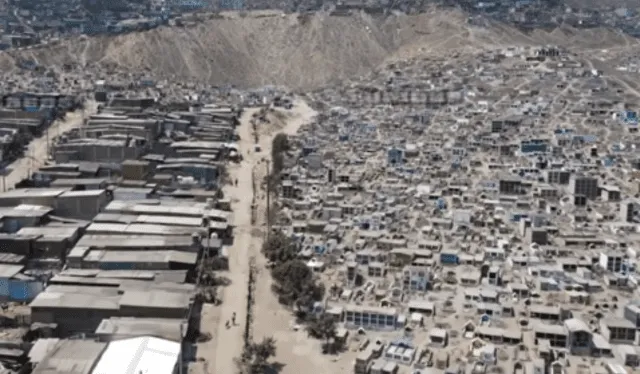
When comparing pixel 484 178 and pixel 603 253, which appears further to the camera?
pixel 484 178

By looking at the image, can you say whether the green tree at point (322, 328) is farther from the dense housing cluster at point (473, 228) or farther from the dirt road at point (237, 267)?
the dirt road at point (237, 267)

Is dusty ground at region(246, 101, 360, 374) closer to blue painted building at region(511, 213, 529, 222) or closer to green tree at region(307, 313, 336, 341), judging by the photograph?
green tree at region(307, 313, 336, 341)

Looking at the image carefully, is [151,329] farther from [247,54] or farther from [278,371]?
[247,54]

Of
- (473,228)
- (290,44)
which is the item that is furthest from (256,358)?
(290,44)

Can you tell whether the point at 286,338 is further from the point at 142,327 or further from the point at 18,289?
the point at 18,289

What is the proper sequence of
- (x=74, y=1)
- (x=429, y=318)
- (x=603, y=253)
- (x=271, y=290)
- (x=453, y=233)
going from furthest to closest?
(x=74, y=1), (x=453, y=233), (x=603, y=253), (x=271, y=290), (x=429, y=318)

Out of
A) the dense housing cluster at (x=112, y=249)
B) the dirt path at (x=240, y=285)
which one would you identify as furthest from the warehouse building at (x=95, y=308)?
the dirt path at (x=240, y=285)

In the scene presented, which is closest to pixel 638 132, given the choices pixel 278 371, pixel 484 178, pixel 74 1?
pixel 484 178
